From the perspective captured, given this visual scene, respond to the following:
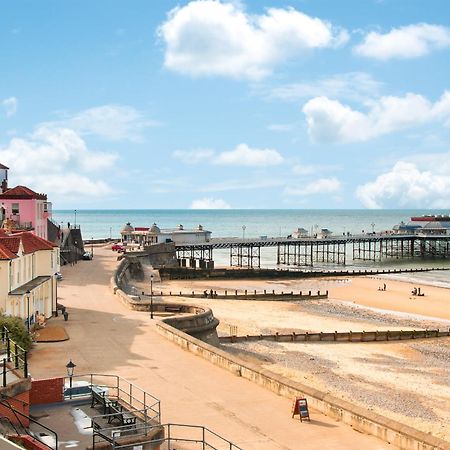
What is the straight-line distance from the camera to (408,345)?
41.9 meters

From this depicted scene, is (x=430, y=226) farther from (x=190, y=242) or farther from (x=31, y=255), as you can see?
(x=31, y=255)

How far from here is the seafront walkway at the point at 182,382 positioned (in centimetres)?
1681

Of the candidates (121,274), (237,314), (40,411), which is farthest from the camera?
(121,274)

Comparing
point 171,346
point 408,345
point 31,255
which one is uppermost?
point 31,255

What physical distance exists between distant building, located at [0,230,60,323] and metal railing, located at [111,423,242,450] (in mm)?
14952

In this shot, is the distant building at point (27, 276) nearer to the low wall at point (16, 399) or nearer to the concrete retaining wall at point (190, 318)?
the concrete retaining wall at point (190, 318)

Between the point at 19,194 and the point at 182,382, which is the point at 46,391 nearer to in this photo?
the point at 182,382

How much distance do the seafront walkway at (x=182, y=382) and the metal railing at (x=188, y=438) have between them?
17.4 inches

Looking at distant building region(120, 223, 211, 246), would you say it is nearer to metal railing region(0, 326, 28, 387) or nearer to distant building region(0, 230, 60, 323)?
distant building region(0, 230, 60, 323)

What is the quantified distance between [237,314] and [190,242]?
49.9m

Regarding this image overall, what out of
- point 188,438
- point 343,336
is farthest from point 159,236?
point 188,438

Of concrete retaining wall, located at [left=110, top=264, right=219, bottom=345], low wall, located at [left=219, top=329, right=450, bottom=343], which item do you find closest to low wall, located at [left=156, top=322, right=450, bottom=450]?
concrete retaining wall, located at [left=110, top=264, right=219, bottom=345]

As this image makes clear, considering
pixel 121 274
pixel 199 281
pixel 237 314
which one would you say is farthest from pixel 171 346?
pixel 199 281

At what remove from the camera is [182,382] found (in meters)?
21.8
